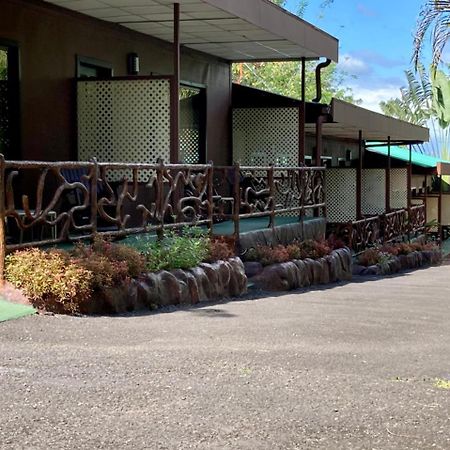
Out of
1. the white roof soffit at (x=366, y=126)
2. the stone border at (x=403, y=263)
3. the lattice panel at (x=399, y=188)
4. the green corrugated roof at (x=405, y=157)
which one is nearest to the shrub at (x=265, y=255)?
the stone border at (x=403, y=263)

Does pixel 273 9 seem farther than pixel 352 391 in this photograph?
Yes

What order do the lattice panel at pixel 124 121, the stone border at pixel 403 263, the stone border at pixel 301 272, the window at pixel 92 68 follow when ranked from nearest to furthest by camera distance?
the stone border at pixel 301 272
the lattice panel at pixel 124 121
the window at pixel 92 68
the stone border at pixel 403 263

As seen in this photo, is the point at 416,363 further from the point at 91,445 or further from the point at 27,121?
the point at 27,121

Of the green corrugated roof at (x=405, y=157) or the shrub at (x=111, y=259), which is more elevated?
the green corrugated roof at (x=405, y=157)

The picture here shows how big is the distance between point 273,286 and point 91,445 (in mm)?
6954

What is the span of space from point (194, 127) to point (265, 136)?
56.3 inches

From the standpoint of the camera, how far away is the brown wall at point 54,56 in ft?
33.9

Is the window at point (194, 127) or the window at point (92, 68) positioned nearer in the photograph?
the window at point (92, 68)

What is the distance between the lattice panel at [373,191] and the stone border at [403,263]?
2328mm

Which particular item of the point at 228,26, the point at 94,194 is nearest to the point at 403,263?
the point at 228,26

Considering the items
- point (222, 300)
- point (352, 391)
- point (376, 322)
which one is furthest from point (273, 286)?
point (352, 391)

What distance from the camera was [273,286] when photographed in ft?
35.3

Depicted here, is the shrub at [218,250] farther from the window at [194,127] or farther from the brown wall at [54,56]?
the window at [194,127]

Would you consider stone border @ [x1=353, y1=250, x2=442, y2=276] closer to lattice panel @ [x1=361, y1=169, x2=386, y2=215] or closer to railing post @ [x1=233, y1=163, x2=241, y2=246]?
lattice panel @ [x1=361, y1=169, x2=386, y2=215]
